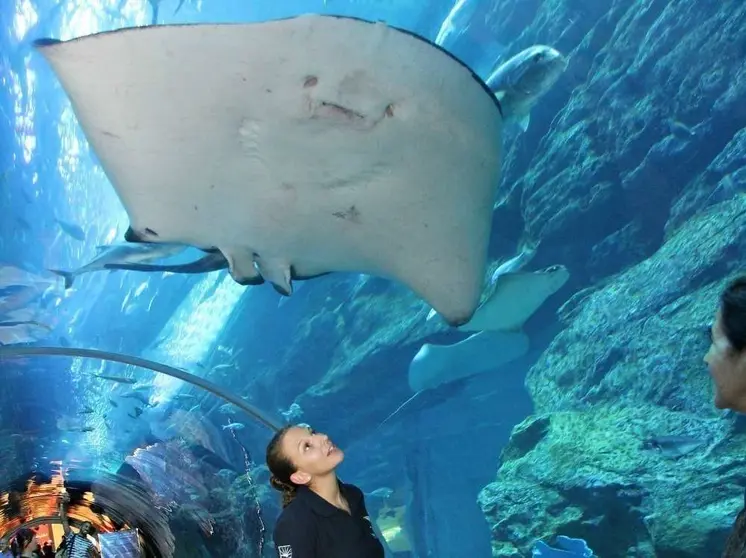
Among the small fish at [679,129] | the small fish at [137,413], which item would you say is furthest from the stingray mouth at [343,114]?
the small fish at [137,413]

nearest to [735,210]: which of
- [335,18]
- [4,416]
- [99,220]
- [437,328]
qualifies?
[437,328]

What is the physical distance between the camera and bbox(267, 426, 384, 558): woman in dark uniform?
1446mm

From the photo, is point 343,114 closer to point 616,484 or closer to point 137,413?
point 616,484

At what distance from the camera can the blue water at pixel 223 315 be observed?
478 cm

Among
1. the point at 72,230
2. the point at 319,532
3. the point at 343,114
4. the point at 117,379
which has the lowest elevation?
the point at 319,532

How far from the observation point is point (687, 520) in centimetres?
442

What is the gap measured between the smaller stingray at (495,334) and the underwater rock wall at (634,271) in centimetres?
84

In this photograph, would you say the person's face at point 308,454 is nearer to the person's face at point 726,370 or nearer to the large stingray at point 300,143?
the person's face at point 726,370

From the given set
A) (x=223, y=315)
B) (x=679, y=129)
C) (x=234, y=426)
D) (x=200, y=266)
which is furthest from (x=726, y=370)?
(x=223, y=315)

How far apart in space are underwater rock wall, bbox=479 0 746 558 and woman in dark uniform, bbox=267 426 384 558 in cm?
384

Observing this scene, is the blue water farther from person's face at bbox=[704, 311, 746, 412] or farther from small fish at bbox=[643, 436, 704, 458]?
person's face at bbox=[704, 311, 746, 412]

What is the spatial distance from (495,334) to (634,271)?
259 centimetres

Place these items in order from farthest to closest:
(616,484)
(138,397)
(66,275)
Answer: (138,397) → (66,275) → (616,484)

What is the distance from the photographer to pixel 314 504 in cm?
153
